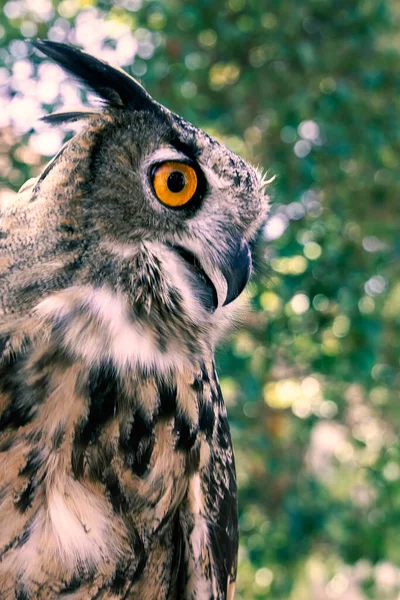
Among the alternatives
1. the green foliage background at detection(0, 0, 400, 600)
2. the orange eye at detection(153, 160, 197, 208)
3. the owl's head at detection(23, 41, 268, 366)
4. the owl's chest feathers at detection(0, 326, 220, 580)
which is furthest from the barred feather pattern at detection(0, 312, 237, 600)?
the green foliage background at detection(0, 0, 400, 600)

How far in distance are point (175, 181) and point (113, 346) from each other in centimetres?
26

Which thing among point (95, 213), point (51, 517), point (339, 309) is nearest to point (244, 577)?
point (339, 309)

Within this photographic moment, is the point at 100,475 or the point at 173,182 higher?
the point at 173,182

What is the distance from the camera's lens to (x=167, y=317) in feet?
3.12

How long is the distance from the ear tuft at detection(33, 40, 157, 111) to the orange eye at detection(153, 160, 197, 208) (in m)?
0.12

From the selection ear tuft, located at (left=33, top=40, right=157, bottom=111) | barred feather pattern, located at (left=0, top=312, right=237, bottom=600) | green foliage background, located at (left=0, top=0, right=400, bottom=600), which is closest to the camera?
barred feather pattern, located at (left=0, top=312, right=237, bottom=600)

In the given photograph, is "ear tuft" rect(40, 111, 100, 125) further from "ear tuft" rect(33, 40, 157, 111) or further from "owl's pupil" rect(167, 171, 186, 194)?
"owl's pupil" rect(167, 171, 186, 194)

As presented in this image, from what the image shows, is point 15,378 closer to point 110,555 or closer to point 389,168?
point 110,555

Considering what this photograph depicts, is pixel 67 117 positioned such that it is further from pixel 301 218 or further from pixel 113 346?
pixel 301 218

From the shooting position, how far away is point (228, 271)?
3.34 feet

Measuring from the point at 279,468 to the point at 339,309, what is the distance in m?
0.69

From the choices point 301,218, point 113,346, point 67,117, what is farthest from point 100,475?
point 301,218

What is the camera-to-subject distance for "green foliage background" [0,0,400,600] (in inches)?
75.7

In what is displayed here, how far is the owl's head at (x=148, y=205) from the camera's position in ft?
A: 2.94
